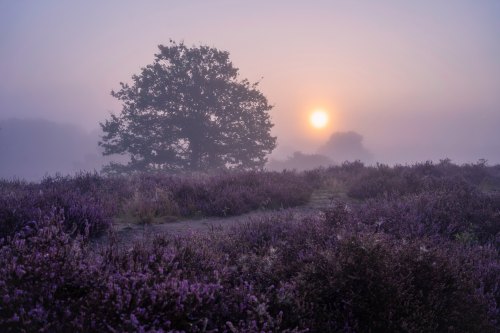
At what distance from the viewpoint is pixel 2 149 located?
11656 cm

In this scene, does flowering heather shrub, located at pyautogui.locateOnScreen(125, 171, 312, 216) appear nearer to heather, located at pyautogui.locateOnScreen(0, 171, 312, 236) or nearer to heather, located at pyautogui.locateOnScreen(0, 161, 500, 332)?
heather, located at pyautogui.locateOnScreen(0, 171, 312, 236)

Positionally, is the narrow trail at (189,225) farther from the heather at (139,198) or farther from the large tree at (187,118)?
the large tree at (187,118)

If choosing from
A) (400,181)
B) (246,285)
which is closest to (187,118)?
(400,181)

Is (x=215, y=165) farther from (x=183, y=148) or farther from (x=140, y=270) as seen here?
(x=140, y=270)

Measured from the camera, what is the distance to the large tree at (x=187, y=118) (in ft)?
90.0

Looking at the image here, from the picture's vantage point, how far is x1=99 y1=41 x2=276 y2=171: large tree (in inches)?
1080

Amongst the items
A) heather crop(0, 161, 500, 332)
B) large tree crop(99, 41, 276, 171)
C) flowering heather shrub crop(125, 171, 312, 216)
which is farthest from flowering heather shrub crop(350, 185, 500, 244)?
large tree crop(99, 41, 276, 171)

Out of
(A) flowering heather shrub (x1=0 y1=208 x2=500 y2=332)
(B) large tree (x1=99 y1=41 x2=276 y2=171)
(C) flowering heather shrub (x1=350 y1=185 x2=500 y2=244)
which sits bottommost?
(A) flowering heather shrub (x1=0 y1=208 x2=500 y2=332)

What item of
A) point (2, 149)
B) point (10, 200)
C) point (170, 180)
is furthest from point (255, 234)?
point (2, 149)

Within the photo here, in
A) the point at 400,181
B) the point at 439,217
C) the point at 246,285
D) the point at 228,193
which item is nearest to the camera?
the point at 246,285

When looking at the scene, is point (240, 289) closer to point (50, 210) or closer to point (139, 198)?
point (50, 210)

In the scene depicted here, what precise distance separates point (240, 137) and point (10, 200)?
23.2 meters

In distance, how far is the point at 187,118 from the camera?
89.8 ft

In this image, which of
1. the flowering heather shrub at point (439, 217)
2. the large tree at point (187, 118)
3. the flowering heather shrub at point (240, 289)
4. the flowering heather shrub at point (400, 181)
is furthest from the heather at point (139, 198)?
the large tree at point (187, 118)
